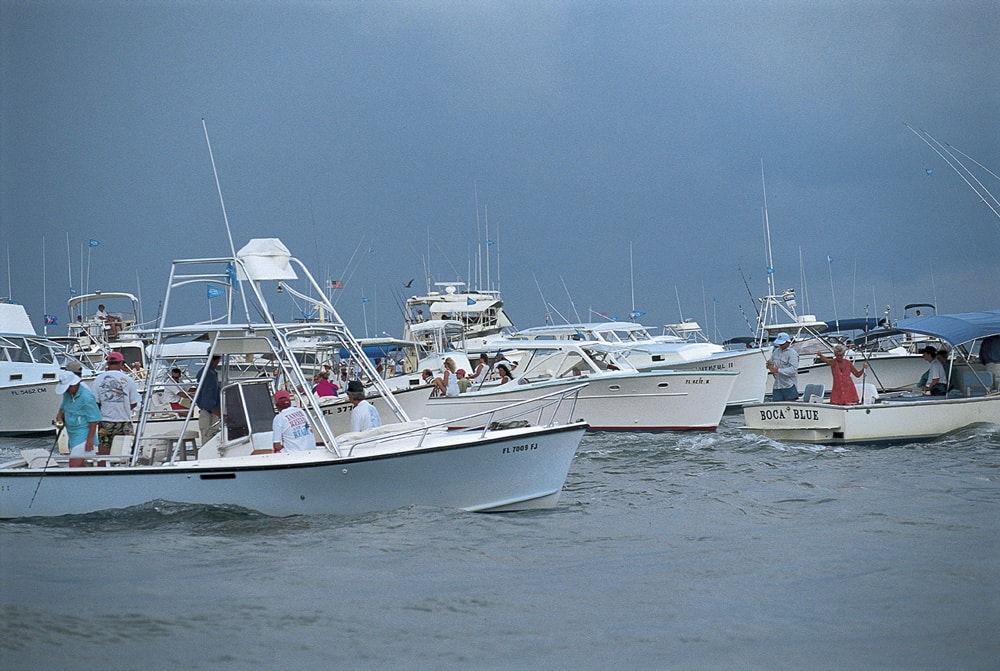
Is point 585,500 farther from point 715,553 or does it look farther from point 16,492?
point 16,492

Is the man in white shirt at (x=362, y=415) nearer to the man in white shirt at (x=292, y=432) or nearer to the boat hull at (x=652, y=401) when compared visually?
the man in white shirt at (x=292, y=432)

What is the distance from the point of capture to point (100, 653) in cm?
801

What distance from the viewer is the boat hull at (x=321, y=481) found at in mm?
12133

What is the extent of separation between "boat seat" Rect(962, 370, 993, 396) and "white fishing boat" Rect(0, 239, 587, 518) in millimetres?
11013

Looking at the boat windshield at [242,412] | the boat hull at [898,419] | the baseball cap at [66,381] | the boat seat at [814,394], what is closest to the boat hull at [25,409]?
the baseball cap at [66,381]

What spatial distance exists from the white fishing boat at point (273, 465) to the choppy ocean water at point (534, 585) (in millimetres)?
245

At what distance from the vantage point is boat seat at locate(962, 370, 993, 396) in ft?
67.8

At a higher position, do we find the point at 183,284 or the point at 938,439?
the point at 183,284

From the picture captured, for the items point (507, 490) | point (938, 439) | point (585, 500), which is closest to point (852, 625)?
point (507, 490)

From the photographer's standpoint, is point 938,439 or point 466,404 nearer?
point 938,439

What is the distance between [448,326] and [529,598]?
31612 mm

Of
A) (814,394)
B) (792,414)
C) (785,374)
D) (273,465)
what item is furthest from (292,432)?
(785,374)

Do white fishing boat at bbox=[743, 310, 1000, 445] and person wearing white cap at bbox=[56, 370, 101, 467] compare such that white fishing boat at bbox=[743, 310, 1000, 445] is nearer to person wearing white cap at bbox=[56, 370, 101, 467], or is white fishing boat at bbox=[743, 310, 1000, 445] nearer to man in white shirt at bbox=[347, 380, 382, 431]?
man in white shirt at bbox=[347, 380, 382, 431]

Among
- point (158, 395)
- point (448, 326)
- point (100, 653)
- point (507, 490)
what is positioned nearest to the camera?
point (100, 653)
